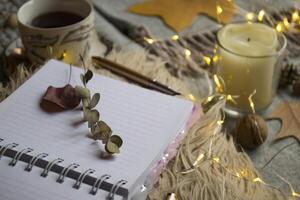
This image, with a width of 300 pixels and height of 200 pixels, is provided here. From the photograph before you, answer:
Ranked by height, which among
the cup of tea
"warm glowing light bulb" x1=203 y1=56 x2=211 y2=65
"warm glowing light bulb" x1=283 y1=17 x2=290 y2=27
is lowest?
"warm glowing light bulb" x1=203 y1=56 x2=211 y2=65

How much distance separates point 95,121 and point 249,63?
0.24 meters

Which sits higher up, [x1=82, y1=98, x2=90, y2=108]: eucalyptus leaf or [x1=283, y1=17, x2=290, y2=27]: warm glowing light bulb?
[x1=82, y1=98, x2=90, y2=108]: eucalyptus leaf

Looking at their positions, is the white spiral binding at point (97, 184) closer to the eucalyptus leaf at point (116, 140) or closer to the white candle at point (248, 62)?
the eucalyptus leaf at point (116, 140)

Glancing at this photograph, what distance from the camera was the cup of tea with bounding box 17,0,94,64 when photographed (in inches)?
26.3

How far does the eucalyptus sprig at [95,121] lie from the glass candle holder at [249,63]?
0.20 metres

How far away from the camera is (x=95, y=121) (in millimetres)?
529

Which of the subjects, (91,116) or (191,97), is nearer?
(91,116)

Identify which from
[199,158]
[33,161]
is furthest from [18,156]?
[199,158]

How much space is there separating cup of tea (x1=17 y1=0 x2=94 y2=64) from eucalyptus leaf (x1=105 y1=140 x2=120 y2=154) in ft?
0.72

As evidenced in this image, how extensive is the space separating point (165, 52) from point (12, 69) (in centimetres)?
22

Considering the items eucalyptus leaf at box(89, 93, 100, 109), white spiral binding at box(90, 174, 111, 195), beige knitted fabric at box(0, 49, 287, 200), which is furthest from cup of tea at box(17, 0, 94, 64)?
white spiral binding at box(90, 174, 111, 195)

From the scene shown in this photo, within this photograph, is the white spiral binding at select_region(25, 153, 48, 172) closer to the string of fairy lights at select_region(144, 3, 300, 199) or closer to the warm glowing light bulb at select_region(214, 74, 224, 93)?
the string of fairy lights at select_region(144, 3, 300, 199)

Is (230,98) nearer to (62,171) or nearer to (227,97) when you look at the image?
(227,97)

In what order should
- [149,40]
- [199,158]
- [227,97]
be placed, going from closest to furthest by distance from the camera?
[199,158]
[227,97]
[149,40]
